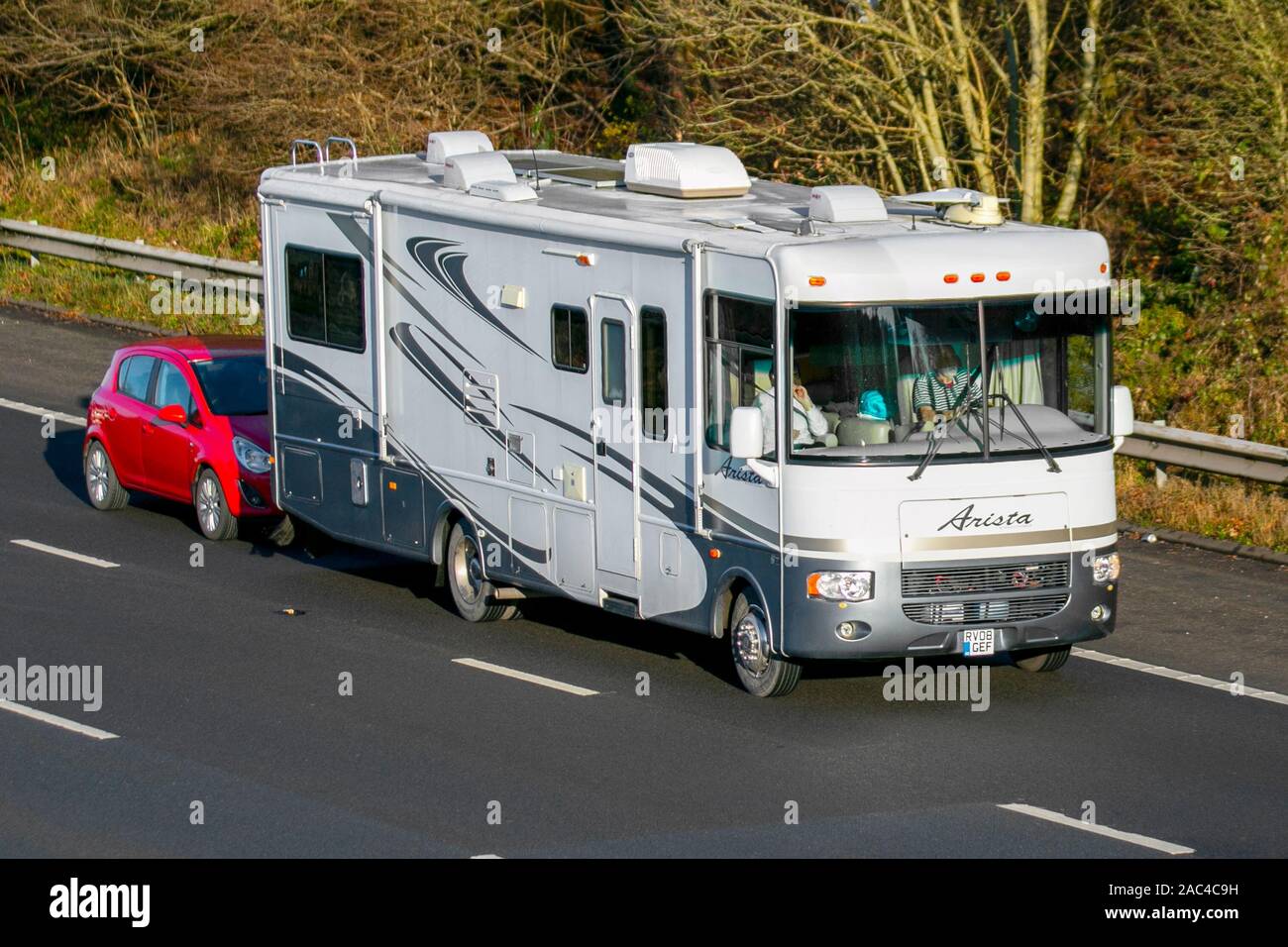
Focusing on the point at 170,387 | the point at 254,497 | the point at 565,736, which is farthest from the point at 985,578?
the point at 170,387

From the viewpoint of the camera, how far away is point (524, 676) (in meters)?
14.2

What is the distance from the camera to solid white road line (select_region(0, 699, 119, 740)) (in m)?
12.9

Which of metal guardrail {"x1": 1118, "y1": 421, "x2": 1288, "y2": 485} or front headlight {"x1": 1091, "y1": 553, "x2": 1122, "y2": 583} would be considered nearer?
front headlight {"x1": 1091, "y1": 553, "x2": 1122, "y2": 583}

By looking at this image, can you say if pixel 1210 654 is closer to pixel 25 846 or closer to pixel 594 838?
pixel 594 838

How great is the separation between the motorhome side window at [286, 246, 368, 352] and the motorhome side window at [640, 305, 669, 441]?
3256 mm

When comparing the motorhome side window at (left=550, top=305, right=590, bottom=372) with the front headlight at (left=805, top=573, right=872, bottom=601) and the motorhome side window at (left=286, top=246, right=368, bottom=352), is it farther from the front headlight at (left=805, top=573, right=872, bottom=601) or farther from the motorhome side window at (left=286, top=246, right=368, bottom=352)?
the front headlight at (left=805, top=573, right=872, bottom=601)

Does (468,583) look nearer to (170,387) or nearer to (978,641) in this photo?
(978,641)

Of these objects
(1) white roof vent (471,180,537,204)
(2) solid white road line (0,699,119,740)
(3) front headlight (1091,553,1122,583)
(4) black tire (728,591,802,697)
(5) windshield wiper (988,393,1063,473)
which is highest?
(1) white roof vent (471,180,537,204)

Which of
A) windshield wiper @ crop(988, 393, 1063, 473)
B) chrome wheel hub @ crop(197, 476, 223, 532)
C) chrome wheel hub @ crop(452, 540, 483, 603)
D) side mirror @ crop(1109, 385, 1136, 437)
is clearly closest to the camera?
windshield wiper @ crop(988, 393, 1063, 473)

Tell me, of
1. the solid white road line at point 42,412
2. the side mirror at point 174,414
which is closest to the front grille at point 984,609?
the side mirror at point 174,414

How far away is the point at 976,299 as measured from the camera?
12.9m

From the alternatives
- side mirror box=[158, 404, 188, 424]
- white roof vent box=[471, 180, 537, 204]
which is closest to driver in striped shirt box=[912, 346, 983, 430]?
white roof vent box=[471, 180, 537, 204]

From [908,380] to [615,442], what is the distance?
2196mm

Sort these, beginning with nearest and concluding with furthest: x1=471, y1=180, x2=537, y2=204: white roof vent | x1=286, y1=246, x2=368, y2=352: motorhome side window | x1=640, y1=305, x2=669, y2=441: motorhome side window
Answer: x1=640, y1=305, x2=669, y2=441: motorhome side window < x1=471, y1=180, x2=537, y2=204: white roof vent < x1=286, y1=246, x2=368, y2=352: motorhome side window
